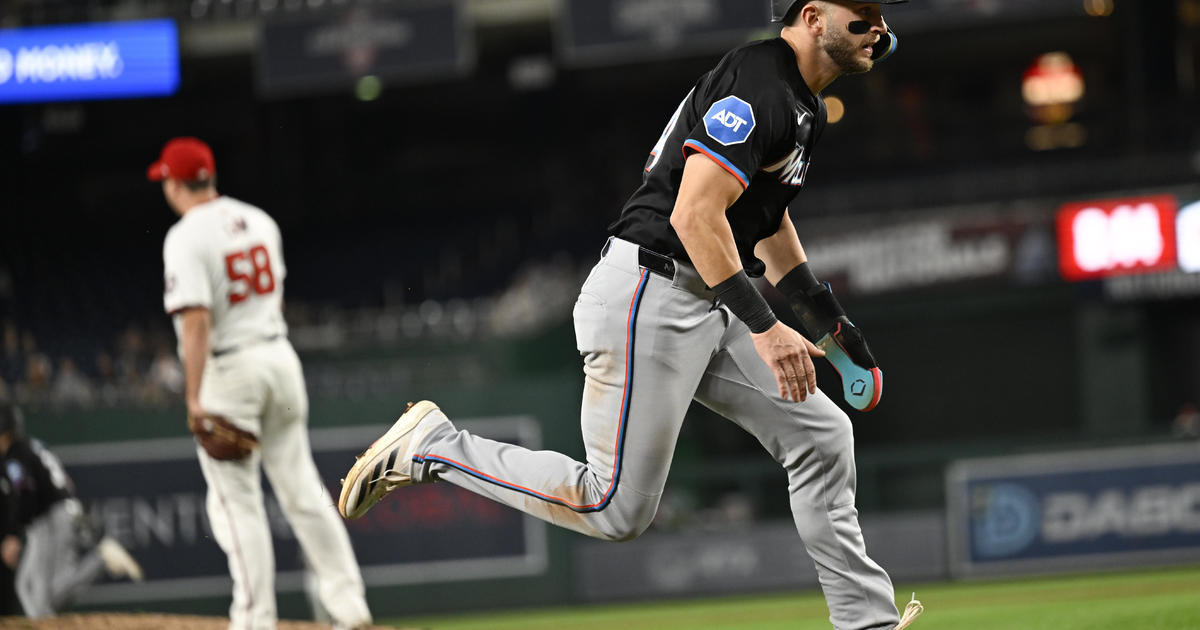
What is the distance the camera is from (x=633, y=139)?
21.5m

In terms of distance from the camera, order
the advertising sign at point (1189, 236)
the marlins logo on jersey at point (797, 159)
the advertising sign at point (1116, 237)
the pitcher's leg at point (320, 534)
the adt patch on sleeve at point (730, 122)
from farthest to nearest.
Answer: the advertising sign at point (1116, 237)
the advertising sign at point (1189, 236)
the pitcher's leg at point (320, 534)
the marlins logo on jersey at point (797, 159)
the adt patch on sleeve at point (730, 122)

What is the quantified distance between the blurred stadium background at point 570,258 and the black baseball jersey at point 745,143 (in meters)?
7.07

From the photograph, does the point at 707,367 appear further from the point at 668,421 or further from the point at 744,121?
the point at 744,121

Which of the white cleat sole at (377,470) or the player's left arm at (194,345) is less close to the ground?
the player's left arm at (194,345)

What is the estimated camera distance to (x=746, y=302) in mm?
3609

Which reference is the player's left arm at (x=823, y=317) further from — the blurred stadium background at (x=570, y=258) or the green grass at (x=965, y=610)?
the blurred stadium background at (x=570, y=258)

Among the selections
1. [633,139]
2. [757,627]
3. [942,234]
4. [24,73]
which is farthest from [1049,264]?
[24,73]

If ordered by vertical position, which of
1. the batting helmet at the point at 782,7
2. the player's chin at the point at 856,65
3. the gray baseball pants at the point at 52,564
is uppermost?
the batting helmet at the point at 782,7

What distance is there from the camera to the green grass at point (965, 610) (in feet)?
23.1

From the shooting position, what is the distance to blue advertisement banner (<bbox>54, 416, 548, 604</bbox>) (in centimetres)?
1066

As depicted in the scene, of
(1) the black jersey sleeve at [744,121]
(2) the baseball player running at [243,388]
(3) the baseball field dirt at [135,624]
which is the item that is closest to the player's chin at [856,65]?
(1) the black jersey sleeve at [744,121]

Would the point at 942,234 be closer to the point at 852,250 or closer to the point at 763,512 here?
the point at 852,250

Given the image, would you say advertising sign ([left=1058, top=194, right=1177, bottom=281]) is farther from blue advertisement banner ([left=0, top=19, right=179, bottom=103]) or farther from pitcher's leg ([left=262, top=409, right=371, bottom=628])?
blue advertisement banner ([left=0, top=19, right=179, bottom=103])

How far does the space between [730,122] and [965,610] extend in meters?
5.87
